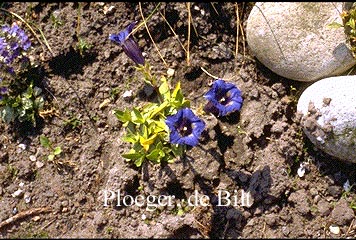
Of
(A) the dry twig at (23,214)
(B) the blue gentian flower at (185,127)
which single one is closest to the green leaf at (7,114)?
(A) the dry twig at (23,214)

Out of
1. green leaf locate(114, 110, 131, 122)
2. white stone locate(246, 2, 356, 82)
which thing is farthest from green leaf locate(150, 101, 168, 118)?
white stone locate(246, 2, 356, 82)

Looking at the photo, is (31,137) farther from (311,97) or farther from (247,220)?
(311,97)

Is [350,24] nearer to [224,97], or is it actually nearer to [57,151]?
[224,97]

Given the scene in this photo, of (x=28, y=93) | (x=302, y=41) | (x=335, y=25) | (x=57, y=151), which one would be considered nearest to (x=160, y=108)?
(x=57, y=151)

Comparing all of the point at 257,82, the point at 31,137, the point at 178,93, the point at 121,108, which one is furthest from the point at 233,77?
the point at 31,137

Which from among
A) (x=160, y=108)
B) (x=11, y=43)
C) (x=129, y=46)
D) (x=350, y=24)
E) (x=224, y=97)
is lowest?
(x=350, y=24)

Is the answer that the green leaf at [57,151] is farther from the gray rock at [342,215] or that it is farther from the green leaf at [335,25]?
the green leaf at [335,25]
